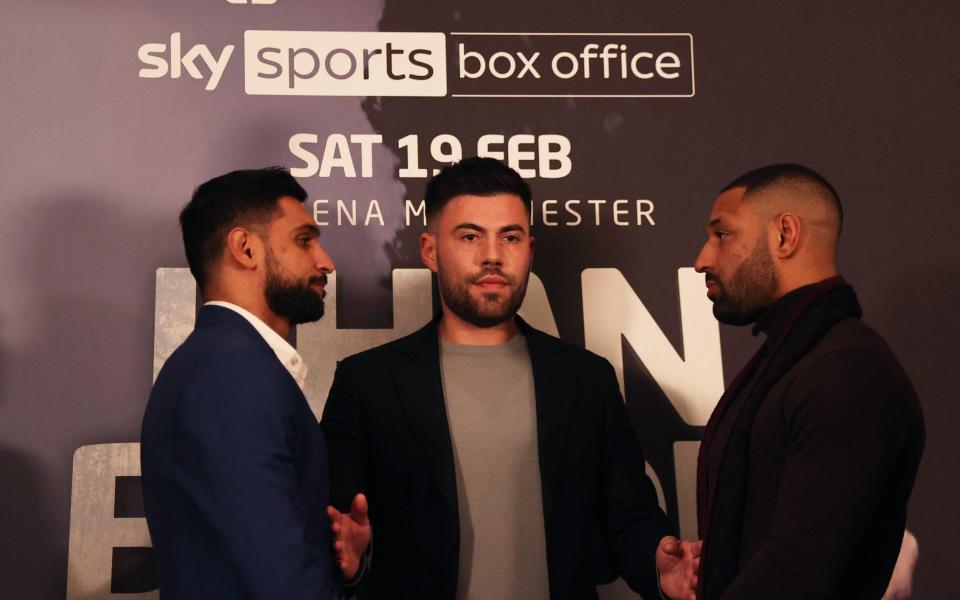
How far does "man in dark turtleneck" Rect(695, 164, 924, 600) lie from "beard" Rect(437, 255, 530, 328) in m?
0.56

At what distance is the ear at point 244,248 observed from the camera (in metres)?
2.18

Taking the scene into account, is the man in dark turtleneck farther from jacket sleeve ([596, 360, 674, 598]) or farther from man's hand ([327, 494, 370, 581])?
man's hand ([327, 494, 370, 581])

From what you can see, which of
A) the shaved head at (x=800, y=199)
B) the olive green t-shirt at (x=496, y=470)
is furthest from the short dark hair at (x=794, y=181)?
the olive green t-shirt at (x=496, y=470)

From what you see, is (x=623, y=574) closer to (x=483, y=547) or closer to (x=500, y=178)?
(x=483, y=547)

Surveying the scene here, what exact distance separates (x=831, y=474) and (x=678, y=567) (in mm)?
679

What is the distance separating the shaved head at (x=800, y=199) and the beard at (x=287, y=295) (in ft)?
3.18

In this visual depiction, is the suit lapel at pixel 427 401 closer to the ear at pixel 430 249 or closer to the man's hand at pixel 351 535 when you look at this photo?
the ear at pixel 430 249

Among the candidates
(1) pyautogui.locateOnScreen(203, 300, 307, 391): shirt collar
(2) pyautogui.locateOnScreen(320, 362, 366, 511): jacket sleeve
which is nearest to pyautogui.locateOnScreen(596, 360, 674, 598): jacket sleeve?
(2) pyautogui.locateOnScreen(320, 362, 366, 511): jacket sleeve

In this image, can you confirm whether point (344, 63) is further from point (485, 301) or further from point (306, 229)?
point (306, 229)

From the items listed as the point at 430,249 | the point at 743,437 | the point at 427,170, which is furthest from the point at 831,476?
the point at 427,170

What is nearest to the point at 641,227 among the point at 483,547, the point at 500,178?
the point at 500,178

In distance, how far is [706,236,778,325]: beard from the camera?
2336 mm

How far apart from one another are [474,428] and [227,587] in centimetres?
100

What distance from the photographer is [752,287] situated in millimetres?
2357
